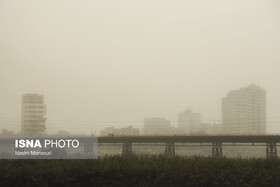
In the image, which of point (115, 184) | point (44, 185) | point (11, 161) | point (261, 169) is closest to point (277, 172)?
point (261, 169)

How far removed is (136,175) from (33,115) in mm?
149362

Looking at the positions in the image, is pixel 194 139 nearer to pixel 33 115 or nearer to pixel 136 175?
pixel 136 175

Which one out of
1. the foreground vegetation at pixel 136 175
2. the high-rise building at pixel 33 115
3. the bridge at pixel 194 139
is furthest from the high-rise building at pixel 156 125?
the foreground vegetation at pixel 136 175

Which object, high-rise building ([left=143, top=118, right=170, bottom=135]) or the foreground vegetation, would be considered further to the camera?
high-rise building ([left=143, top=118, right=170, bottom=135])

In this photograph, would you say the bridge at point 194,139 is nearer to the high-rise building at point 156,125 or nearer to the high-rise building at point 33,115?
the high-rise building at point 33,115

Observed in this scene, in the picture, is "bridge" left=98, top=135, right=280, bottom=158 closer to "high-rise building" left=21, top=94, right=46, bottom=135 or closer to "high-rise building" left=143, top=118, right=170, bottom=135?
"high-rise building" left=21, top=94, right=46, bottom=135

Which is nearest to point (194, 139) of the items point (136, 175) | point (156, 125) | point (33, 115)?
point (136, 175)

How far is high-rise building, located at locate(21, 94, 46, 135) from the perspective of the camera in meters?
152

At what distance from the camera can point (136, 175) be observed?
1631 cm

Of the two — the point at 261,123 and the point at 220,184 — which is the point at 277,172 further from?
the point at 261,123

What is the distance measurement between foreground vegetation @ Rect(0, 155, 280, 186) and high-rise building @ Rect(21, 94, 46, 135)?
138 meters

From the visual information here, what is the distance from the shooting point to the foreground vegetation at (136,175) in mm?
15977

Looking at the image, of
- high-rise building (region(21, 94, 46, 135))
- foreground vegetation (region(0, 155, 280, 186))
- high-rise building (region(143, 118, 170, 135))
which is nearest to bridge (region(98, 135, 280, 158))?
foreground vegetation (region(0, 155, 280, 186))

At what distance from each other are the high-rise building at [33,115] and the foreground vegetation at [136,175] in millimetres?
138462
